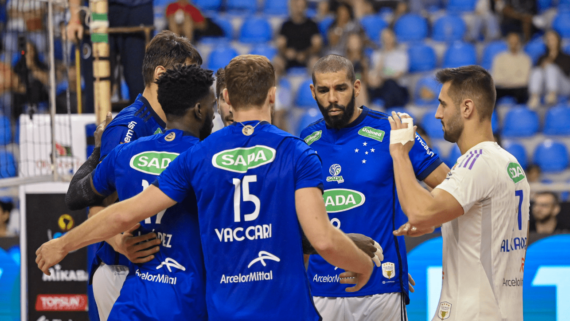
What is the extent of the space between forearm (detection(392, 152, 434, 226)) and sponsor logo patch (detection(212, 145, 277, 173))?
0.83 metres

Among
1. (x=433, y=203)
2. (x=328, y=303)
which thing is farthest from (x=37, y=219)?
(x=433, y=203)

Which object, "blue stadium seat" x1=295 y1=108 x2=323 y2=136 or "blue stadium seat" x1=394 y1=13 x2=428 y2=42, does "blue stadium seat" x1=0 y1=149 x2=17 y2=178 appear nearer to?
"blue stadium seat" x1=295 y1=108 x2=323 y2=136

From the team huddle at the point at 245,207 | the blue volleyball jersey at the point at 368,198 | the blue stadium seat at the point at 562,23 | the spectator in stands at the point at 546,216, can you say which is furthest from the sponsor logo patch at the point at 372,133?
the blue stadium seat at the point at 562,23

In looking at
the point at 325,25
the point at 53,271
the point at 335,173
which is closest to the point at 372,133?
the point at 335,173

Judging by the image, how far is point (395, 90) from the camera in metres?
11.0

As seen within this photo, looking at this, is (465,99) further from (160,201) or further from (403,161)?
(160,201)

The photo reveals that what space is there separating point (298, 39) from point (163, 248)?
29.9 ft

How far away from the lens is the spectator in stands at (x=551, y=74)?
436 inches

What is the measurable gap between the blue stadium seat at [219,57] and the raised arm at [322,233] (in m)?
8.81

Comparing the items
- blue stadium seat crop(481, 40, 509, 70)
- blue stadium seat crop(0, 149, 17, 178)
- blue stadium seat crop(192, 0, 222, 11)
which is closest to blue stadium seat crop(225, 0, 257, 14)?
blue stadium seat crop(192, 0, 222, 11)

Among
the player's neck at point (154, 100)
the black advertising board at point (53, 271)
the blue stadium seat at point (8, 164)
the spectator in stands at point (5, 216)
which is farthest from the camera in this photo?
the blue stadium seat at point (8, 164)

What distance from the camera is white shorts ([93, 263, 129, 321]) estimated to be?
3.85 meters

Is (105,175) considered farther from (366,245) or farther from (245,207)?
(366,245)

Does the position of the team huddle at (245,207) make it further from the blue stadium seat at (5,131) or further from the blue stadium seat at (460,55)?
the blue stadium seat at (460,55)
